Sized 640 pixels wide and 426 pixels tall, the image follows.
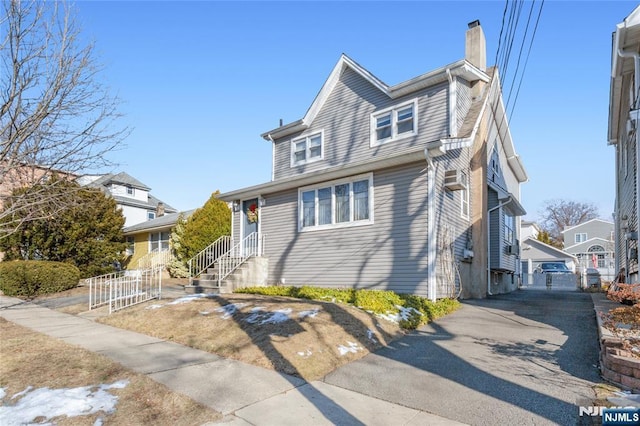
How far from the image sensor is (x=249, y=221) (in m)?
15.1

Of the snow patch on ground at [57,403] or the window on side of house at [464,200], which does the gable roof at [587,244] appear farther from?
the snow patch on ground at [57,403]

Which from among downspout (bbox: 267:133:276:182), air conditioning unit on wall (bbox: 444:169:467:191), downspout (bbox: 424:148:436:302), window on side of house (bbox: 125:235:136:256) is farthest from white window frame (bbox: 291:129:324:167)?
window on side of house (bbox: 125:235:136:256)

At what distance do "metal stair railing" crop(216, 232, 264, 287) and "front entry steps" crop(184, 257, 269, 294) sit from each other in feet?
0.91

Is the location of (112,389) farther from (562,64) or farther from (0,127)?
(562,64)

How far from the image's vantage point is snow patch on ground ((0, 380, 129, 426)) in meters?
3.85

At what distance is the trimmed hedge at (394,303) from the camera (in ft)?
27.7

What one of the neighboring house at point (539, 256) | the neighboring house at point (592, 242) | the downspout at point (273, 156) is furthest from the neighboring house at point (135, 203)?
the neighboring house at point (592, 242)

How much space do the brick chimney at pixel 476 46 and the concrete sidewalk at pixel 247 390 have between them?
13656 mm

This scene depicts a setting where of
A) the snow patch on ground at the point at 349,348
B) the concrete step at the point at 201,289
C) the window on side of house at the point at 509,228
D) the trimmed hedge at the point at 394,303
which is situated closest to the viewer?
the snow patch on ground at the point at 349,348

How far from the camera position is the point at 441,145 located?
9.84m

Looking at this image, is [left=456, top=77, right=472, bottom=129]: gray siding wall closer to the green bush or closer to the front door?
the front door

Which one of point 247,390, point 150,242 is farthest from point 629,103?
point 150,242

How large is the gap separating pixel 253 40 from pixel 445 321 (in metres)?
10.5

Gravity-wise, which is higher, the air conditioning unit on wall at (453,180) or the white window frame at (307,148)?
the white window frame at (307,148)
